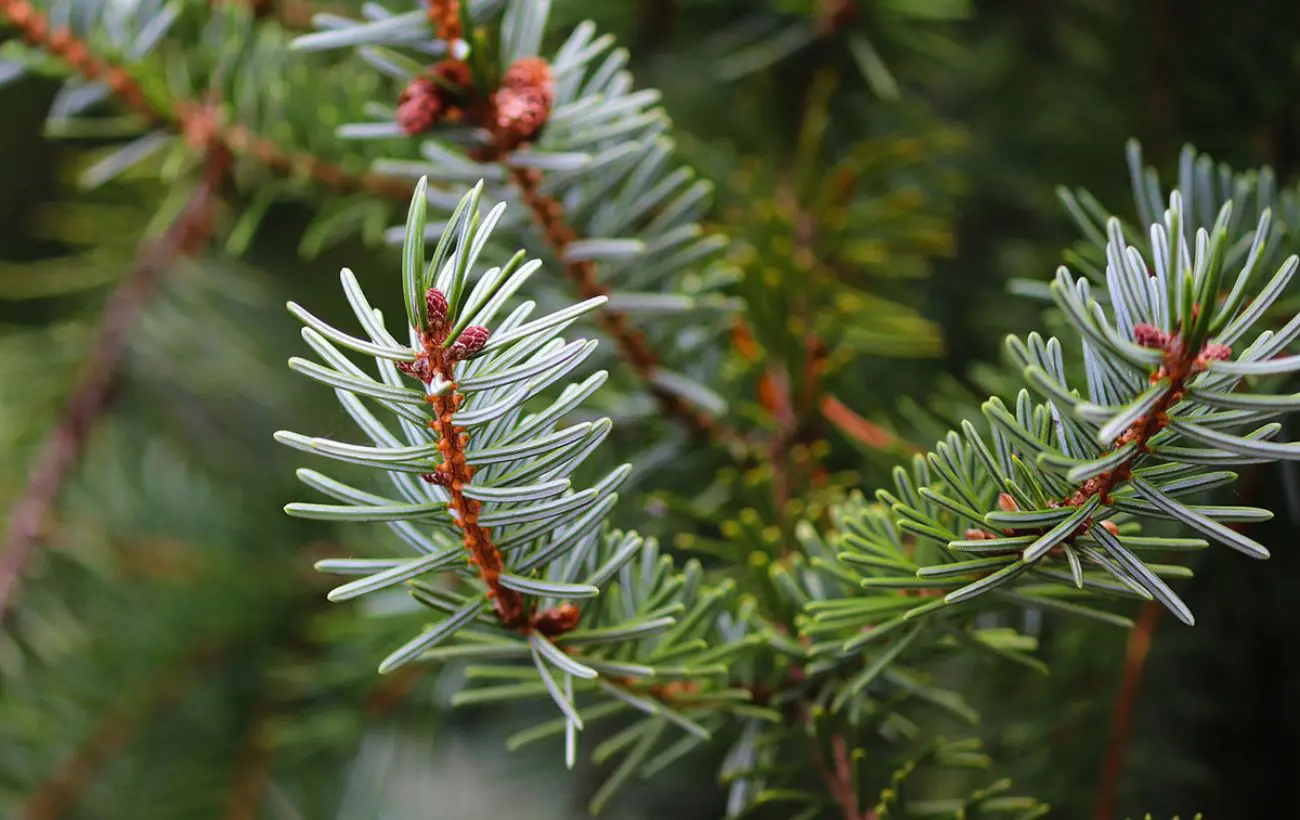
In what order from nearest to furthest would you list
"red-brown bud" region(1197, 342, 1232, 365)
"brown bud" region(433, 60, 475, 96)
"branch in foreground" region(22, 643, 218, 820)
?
"red-brown bud" region(1197, 342, 1232, 365)
"brown bud" region(433, 60, 475, 96)
"branch in foreground" region(22, 643, 218, 820)

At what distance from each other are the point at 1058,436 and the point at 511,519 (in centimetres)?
12

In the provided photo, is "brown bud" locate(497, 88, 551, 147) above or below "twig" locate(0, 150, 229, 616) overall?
below

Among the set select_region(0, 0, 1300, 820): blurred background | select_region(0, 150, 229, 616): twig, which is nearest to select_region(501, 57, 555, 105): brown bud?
select_region(0, 0, 1300, 820): blurred background

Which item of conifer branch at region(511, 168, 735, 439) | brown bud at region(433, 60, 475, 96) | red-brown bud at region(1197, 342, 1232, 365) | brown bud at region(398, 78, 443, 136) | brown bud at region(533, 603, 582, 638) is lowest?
brown bud at region(533, 603, 582, 638)

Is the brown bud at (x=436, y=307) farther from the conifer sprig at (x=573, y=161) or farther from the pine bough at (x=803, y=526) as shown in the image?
the conifer sprig at (x=573, y=161)

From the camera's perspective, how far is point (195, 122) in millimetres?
400

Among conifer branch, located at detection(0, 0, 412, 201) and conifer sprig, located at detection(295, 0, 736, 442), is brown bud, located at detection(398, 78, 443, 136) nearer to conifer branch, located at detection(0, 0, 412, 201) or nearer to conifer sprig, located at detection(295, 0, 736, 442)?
conifer sprig, located at detection(295, 0, 736, 442)

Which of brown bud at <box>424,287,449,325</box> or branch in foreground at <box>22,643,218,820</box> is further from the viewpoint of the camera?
branch in foreground at <box>22,643,218,820</box>

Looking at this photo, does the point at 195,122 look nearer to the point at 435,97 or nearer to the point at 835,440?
the point at 435,97

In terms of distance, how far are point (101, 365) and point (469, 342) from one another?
426 mm

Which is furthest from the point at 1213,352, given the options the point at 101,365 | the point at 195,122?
the point at 101,365

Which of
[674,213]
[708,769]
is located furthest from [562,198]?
[708,769]

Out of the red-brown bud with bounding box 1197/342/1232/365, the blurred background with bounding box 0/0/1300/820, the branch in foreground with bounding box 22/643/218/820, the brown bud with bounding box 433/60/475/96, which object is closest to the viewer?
the red-brown bud with bounding box 1197/342/1232/365

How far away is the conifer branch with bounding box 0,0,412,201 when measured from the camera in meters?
0.38
